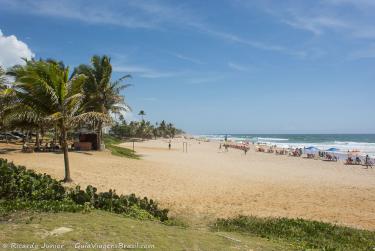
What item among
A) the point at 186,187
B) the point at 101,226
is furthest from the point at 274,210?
the point at 101,226

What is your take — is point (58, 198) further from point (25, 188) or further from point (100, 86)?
point (100, 86)

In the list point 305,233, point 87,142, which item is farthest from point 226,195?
point 87,142

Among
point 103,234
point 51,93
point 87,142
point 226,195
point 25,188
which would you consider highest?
point 51,93

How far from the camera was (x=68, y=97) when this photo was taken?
12930 millimetres

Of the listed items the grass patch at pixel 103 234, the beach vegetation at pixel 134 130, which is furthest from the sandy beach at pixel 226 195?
the beach vegetation at pixel 134 130

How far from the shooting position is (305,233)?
27.7 feet

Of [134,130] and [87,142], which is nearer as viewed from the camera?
[87,142]

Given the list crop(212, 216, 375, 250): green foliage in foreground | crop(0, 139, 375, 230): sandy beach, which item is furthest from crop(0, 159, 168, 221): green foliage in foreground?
crop(212, 216, 375, 250): green foliage in foreground

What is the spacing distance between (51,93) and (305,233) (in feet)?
Answer: 29.5

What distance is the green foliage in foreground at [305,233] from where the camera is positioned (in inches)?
294

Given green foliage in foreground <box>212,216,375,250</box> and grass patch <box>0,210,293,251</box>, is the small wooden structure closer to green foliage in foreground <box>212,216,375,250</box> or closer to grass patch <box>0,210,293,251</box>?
green foliage in foreground <box>212,216,375,250</box>

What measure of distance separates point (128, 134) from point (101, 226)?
9305 cm

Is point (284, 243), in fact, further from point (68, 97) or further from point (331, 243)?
point (68, 97)

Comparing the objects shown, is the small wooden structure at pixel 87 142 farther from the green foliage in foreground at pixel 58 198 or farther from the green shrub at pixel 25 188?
the green shrub at pixel 25 188
